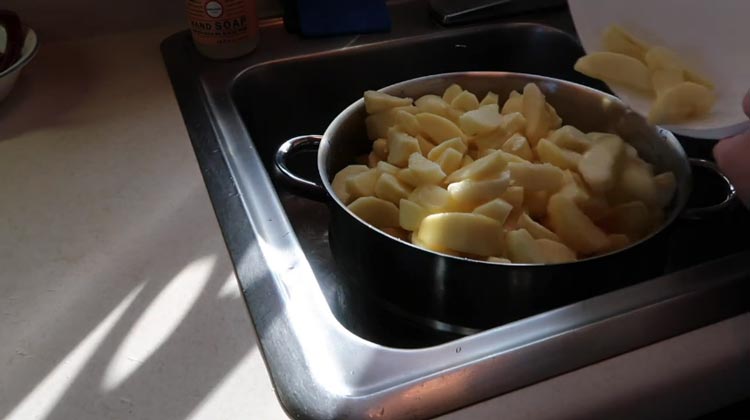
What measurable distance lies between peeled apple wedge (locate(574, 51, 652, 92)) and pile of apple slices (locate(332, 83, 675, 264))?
0.18ft

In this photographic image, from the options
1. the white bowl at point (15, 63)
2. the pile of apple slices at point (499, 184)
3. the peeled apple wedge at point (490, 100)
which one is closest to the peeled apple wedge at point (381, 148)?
the pile of apple slices at point (499, 184)

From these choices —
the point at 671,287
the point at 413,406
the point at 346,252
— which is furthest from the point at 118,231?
the point at 671,287

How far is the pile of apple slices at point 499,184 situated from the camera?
58cm

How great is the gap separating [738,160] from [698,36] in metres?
0.22

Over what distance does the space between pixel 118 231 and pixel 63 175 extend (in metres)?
0.12

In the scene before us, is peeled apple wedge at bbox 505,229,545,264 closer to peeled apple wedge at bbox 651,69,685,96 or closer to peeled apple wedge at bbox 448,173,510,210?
peeled apple wedge at bbox 448,173,510,210

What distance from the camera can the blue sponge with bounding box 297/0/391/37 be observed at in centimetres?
90

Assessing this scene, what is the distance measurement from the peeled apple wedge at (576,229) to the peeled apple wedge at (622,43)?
19 centimetres

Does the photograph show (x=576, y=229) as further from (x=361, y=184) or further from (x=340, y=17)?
(x=340, y=17)

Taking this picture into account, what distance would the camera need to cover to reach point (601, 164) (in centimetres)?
63

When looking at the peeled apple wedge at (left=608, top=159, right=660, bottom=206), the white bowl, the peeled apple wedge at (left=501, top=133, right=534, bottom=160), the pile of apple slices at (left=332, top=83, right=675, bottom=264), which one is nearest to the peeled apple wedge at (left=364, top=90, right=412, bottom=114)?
the pile of apple slices at (left=332, top=83, right=675, bottom=264)

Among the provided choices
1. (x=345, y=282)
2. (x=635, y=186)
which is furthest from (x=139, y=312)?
(x=635, y=186)

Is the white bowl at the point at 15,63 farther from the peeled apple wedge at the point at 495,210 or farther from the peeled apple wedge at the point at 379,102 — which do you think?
the peeled apple wedge at the point at 495,210

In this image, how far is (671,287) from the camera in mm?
528
